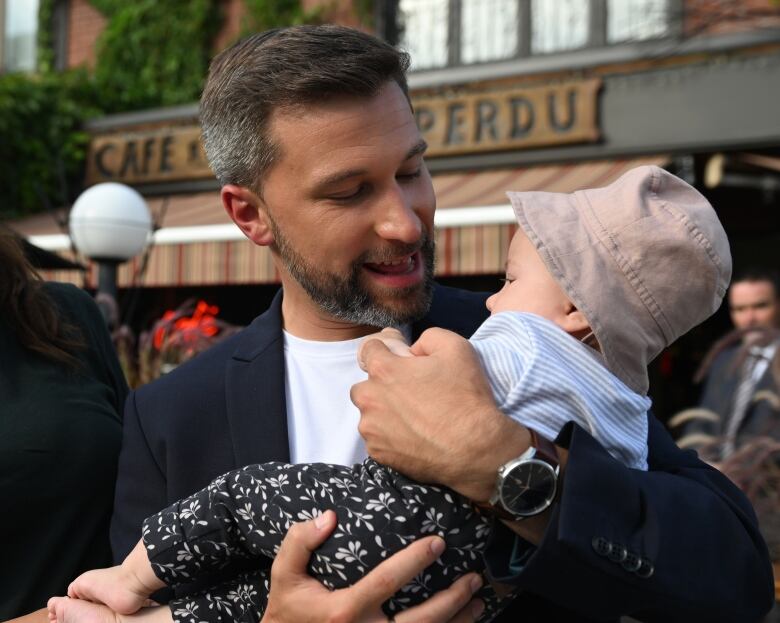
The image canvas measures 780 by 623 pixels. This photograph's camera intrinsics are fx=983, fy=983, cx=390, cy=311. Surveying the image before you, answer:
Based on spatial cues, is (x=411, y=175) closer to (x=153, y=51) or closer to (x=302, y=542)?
(x=302, y=542)

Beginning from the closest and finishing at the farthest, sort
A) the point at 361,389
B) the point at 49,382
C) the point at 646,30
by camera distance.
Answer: the point at 361,389, the point at 49,382, the point at 646,30

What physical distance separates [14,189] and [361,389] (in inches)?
397

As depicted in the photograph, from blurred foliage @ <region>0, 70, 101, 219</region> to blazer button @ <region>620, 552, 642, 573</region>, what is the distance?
33.0 feet

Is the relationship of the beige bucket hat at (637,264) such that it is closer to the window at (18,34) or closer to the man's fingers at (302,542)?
the man's fingers at (302,542)

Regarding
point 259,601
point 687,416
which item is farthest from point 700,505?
point 687,416

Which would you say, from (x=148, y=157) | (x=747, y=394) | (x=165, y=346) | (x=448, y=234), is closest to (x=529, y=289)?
(x=747, y=394)

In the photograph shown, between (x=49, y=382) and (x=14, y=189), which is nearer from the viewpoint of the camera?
(x=49, y=382)

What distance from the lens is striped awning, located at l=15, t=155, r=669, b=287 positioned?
660 centimetres

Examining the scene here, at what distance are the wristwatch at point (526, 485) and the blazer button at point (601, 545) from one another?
3.1 inches

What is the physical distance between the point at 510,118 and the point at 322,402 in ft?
22.5

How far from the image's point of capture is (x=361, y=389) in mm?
1486

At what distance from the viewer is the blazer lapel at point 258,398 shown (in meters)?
1.75

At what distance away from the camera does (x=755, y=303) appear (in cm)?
509

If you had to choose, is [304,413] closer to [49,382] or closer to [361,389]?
[361,389]
